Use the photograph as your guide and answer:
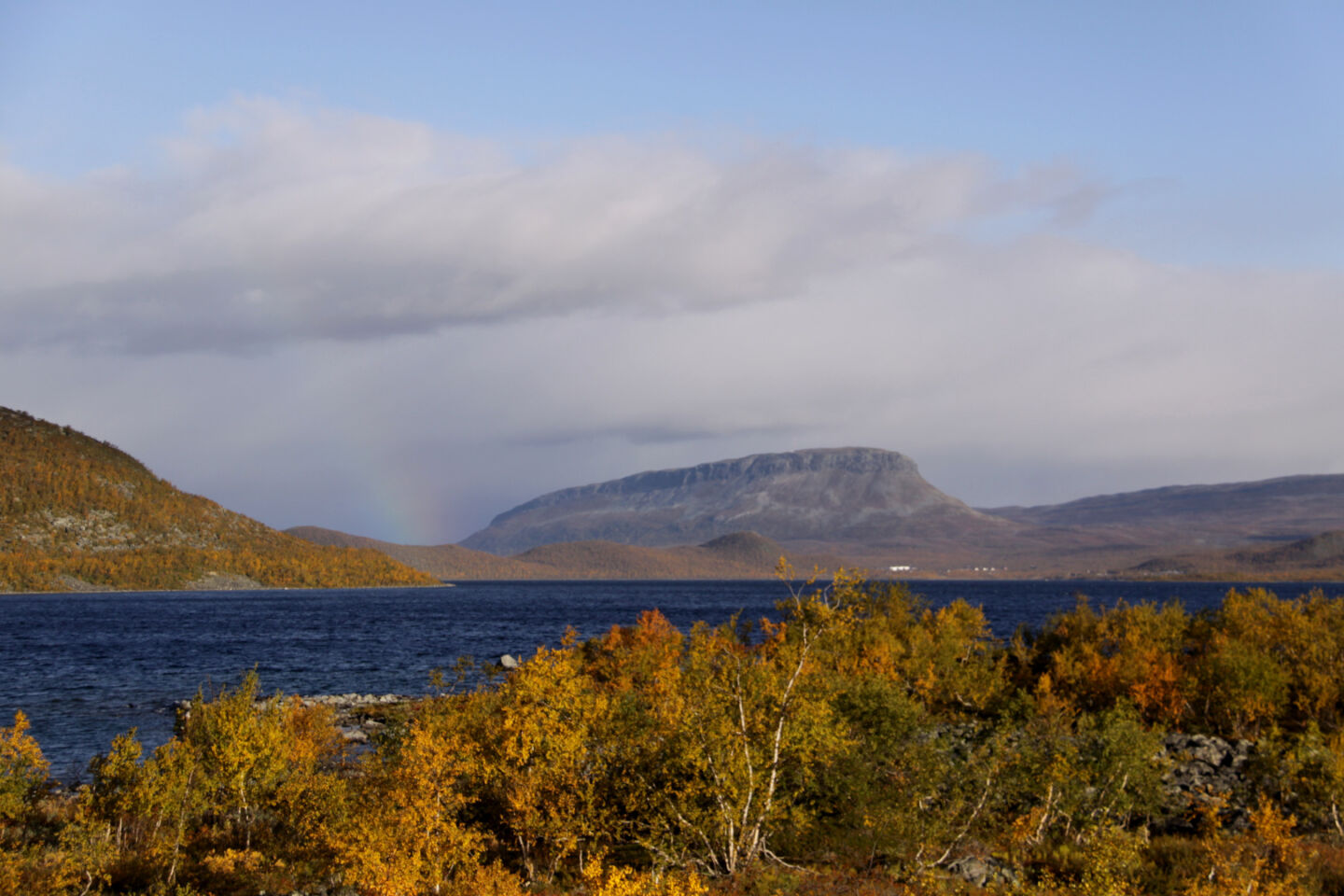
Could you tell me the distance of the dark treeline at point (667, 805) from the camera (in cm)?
1838

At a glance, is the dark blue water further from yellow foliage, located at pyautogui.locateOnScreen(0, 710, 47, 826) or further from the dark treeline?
the dark treeline

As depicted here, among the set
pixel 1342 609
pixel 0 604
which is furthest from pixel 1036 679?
pixel 0 604

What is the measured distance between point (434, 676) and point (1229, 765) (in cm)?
2785

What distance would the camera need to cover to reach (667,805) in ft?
66.0

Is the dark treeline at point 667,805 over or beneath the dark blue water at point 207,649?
over

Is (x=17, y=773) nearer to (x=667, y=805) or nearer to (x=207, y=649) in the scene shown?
(x=667, y=805)

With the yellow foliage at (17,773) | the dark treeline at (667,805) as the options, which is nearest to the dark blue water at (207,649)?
the yellow foliage at (17,773)

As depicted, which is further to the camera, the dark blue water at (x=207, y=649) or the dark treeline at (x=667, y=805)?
the dark blue water at (x=207, y=649)

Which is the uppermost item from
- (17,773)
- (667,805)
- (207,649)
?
(17,773)

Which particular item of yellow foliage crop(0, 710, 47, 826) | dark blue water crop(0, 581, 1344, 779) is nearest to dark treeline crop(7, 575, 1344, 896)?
yellow foliage crop(0, 710, 47, 826)

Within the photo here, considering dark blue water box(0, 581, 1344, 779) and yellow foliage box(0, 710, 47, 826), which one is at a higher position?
yellow foliage box(0, 710, 47, 826)

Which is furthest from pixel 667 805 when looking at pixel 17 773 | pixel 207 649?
pixel 207 649

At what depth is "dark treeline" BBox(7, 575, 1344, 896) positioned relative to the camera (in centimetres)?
1838

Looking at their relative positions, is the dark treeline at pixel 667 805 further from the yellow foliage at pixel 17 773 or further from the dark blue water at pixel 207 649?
the dark blue water at pixel 207 649
